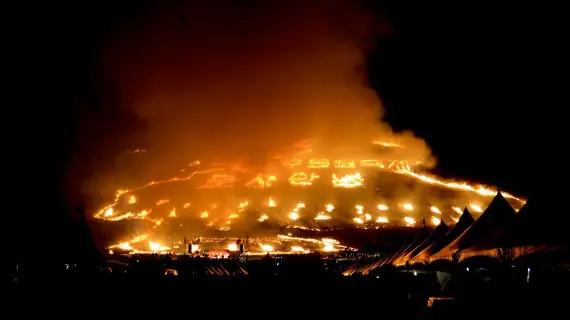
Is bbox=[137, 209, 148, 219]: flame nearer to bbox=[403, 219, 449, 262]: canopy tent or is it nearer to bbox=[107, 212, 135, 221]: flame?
bbox=[107, 212, 135, 221]: flame

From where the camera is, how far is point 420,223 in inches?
2827

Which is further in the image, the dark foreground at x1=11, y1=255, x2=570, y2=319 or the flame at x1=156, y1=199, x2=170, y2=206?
the flame at x1=156, y1=199, x2=170, y2=206

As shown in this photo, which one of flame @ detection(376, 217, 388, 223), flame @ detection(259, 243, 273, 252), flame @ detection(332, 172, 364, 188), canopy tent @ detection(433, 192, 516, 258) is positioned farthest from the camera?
flame @ detection(332, 172, 364, 188)

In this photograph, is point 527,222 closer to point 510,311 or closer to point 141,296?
point 510,311

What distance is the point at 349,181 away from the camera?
90.6 meters

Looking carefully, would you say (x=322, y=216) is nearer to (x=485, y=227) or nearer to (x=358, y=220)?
(x=358, y=220)

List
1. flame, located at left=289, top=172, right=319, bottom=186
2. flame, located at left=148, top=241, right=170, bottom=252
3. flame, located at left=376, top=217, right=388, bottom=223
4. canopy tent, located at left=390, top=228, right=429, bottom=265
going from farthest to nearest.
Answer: flame, located at left=289, top=172, right=319, bottom=186, flame, located at left=376, top=217, right=388, bottom=223, flame, located at left=148, top=241, right=170, bottom=252, canopy tent, located at left=390, top=228, right=429, bottom=265

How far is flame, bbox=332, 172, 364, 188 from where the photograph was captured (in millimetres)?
89250

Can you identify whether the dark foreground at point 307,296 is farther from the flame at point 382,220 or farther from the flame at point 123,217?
the flame at point 123,217

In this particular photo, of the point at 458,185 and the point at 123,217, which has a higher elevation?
the point at 458,185

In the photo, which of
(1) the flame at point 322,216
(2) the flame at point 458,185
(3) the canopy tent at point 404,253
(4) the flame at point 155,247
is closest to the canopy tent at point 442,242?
(3) the canopy tent at point 404,253

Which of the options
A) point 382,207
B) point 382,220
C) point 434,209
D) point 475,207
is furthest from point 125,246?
point 475,207

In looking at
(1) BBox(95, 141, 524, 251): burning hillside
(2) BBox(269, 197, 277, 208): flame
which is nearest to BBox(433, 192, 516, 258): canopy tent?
(1) BBox(95, 141, 524, 251): burning hillside

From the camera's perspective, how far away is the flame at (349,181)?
89250 mm
